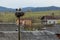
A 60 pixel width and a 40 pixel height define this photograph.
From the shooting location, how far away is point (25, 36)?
8281 millimetres

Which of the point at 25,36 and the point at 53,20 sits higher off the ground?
the point at 25,36

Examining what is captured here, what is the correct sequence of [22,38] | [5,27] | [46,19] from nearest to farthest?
1. [22,38]
2. [5,27]
3. [46,19]

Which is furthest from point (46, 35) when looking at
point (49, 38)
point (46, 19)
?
point (46, 19)

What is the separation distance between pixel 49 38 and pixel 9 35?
1.47m

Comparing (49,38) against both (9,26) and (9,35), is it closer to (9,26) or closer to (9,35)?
(9,35)

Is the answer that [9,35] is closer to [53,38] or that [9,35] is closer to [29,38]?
[29,38]

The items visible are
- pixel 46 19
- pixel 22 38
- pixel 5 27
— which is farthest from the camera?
pixel 46 19

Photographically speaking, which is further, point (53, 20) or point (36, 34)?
point (53, 20)

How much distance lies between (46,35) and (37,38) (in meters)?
0.35

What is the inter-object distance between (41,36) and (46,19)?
3752 cm

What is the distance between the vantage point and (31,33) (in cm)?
841

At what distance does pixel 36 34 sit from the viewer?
8.36m

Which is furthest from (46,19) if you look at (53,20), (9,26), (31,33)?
(31,33)

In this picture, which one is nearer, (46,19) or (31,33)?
(31,33)
